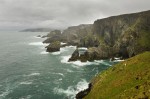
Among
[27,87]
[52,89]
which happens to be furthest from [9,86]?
[52,89]

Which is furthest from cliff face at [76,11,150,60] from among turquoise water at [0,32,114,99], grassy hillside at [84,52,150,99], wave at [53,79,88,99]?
grassy hillside at [84,52,150,99]

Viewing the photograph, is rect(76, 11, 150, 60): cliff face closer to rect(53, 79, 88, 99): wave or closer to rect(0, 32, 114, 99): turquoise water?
rect(0, 32, 114, 99): turquoise water

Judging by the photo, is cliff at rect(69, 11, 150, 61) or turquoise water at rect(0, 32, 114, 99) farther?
cliff at rect(69, 11, 150, 61)

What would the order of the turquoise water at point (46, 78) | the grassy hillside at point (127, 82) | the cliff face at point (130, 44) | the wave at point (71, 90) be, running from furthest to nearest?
the cliff face at point (130, 44) → the turquoise water at point (46, 78) → the wave at point (71, 90) → the grassy hillside at point (127, 82)

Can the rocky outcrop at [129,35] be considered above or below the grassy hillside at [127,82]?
above

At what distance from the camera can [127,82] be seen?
163 ft

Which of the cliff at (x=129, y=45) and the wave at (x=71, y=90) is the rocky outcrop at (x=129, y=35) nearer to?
the cliff at (x=129, y=45)

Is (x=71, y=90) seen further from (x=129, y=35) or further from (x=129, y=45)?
(x=129, y=35)

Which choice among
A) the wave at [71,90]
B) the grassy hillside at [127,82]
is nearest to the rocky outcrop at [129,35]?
the wave at [71,90]

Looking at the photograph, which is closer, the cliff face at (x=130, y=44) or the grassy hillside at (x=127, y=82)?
the grassy hillside at (x=127, y=82)

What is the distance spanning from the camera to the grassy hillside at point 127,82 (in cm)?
4219

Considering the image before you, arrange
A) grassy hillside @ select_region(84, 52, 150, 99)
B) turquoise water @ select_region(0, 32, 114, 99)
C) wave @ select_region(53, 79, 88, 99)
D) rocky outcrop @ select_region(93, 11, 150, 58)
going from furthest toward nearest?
rocky outcrop @ select_region(93, 11, 150, 58) → turquoise water @ select_region(0, 32, 114, 99) → wave @ select_region(53, 79, 88, 99) → grassy hillside @ select_region(84, 52, 150, 99)

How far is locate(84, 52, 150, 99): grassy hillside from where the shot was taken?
4219 centimetres

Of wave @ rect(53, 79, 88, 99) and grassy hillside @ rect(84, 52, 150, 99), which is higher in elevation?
grassy hillside @ rect(84, 52, 150, 99)
